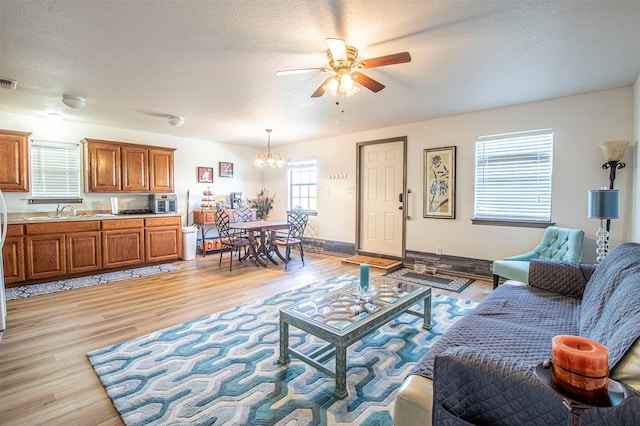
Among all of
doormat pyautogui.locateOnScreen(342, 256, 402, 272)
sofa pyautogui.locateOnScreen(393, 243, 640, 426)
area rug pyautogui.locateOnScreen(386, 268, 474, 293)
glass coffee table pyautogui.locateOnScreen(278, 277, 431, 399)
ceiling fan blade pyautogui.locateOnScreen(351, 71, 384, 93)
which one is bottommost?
area rug pyautogui.locateOnScreen(386, 268, 474, 293)

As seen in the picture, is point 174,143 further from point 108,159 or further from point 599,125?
point 599,125

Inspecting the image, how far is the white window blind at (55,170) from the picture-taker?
477 cm

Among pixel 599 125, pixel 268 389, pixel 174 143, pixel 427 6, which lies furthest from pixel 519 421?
pixel 174 143

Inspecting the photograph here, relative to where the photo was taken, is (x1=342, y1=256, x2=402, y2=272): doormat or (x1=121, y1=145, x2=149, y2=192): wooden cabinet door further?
(x1=121, y1=145, x2=149, y2=192): wooden cabinet door

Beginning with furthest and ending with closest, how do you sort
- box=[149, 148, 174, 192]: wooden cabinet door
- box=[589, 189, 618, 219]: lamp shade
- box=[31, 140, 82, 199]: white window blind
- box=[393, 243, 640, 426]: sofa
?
box=[149, 148, 174, 192]: wooden cabinet door, box=[31, 140, 82, 199]: white window blind, box=[589, 189, 618, 219]: lamp shade, box=[393, 243, 640, 426]: sofa

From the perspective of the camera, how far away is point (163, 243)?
216 inches

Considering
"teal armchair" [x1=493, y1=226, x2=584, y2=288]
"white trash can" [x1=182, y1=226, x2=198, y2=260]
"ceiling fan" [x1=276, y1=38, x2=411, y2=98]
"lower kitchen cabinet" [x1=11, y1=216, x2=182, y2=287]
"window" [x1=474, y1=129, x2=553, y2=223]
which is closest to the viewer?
"ceiling fan" [x1=276, y1=38, x2=411, y2=98]

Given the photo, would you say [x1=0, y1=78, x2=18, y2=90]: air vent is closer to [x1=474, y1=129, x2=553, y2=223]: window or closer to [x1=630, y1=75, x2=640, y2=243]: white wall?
[x1=474, y1=129, x2=553, y2=223]: window

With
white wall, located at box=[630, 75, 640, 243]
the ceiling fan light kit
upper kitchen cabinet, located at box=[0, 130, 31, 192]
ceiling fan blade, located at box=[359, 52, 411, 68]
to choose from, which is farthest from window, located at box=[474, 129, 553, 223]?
upper kitchen cabinet, located at box=[0, 130, 31, 192]

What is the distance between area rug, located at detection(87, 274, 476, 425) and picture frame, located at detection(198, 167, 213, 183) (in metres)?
4.27

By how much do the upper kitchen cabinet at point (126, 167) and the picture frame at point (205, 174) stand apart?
772 mm

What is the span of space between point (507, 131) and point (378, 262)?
9.18ft

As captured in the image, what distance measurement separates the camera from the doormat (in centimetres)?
504

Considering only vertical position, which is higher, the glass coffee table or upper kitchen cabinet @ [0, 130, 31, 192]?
upper kitchen cabinet @ [0, 130, 31, 192]
